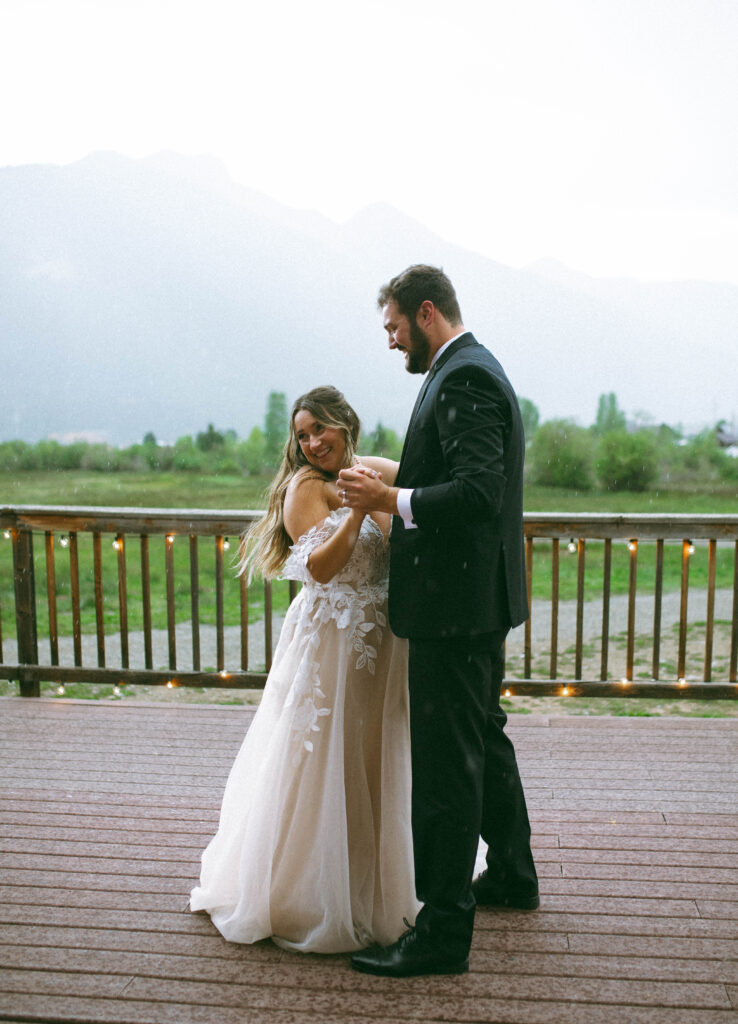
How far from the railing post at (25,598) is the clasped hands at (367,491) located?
2679 millimetres

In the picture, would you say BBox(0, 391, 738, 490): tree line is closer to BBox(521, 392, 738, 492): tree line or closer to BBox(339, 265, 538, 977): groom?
BBox(521, 392, 738, 492): tree line

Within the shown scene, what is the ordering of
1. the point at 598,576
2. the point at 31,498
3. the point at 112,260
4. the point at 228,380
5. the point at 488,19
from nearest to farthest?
the point at 488,19 → the point at 598,576 → the point at 31,498 → the point at 228,380 → the point at 112,260

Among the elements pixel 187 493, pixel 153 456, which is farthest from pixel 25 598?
pixel 153 456

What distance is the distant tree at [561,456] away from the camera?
842 inches

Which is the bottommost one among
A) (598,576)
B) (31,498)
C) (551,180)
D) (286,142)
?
(598,576)

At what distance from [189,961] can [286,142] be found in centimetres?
3596

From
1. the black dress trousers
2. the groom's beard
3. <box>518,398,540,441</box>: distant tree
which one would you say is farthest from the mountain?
the black dress trousers

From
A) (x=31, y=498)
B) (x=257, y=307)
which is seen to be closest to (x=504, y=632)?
(x=31, y=498)

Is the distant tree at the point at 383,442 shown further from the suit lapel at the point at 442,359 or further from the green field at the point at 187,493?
the suit lapel at the point at 442,359

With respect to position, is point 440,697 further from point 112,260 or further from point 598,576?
point 112,260

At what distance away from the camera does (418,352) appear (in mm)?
1932

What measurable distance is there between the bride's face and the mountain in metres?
24.1

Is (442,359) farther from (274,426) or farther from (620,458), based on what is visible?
(274,426)

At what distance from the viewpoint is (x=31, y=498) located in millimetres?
22547
